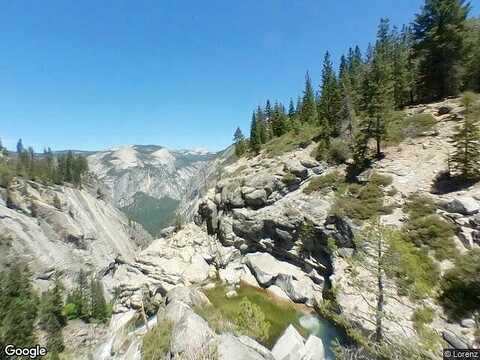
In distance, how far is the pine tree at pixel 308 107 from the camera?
2906 inches

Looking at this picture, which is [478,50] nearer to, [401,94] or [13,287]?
[401,94]

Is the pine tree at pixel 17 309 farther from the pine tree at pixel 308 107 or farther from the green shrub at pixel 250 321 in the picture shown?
the pine tree at pixel 308 107

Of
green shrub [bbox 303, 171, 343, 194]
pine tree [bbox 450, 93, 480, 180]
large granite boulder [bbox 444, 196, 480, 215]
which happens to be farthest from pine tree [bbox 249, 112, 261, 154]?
large granite boulder [bbox 444, 196, 480, 215]

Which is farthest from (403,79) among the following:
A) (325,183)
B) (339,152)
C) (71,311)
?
(71,311)

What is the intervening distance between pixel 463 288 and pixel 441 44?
42.9 meters

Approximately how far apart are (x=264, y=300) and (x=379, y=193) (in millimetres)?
20150

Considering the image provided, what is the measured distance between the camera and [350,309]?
24656 mm

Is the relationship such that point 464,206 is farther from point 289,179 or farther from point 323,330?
point 289,179

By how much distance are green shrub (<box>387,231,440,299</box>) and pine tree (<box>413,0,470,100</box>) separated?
39.3 m

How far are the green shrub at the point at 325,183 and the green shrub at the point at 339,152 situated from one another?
4.05 metres

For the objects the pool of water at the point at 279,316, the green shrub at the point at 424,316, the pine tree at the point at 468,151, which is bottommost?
the pool of water at the point at 279,316

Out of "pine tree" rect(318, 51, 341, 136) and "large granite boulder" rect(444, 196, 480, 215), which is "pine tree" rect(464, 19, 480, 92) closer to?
"pine tree" rect(318, 51, 341, 136)

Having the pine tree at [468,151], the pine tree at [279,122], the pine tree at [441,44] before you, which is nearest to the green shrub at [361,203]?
the pine tree at [468,151]

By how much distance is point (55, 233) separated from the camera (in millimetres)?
113812
